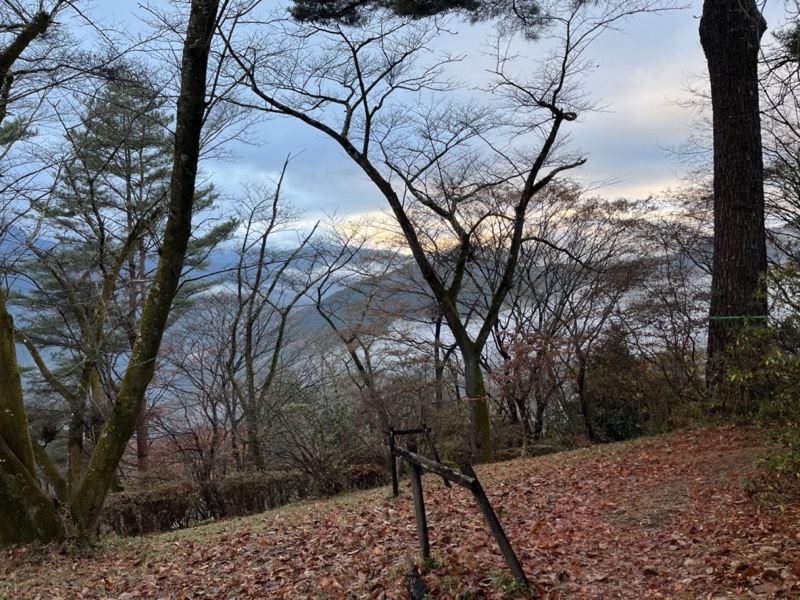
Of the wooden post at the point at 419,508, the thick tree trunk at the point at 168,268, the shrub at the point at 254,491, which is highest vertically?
the thick tree trunk at the point at 168,268

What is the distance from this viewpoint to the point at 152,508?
10.2 metres

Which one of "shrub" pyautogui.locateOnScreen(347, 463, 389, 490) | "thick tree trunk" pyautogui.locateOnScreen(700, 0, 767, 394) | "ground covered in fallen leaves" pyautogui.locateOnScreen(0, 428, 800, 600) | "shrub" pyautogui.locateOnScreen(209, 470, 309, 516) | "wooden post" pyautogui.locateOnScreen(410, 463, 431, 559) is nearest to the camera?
"ground covered in fallen leaves" pyautogui.locateOnScreen(0, 428, 800, 600)

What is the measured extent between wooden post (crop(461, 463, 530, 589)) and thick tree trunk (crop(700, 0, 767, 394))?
568 cm

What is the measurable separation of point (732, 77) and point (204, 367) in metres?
14.7

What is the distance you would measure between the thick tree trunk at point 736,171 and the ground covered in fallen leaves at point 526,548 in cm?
186

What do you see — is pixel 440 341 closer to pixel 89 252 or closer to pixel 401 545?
pixel 89 252

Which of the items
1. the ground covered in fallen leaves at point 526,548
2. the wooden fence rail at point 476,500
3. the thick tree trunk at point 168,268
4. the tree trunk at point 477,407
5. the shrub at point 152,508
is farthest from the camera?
the tree trunk at point 477,407

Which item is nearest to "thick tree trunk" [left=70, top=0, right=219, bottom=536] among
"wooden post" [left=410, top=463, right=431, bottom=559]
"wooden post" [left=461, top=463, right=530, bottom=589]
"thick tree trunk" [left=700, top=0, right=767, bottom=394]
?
"wooden post" [left=410, top=463, right=431, bottom=559]

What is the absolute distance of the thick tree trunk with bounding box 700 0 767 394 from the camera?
771cm

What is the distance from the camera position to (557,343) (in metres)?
12.6

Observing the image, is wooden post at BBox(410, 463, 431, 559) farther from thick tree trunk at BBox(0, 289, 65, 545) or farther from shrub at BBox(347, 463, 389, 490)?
shrub at BBox(347, 463, 389, 490)

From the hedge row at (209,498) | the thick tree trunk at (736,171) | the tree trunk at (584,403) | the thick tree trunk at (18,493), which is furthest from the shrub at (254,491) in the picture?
the thick tree trunk at (736,171)

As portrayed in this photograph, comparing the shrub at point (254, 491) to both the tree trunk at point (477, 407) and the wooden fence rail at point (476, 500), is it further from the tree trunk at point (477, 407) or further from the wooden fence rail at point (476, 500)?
the wooden fence rail at point (476, 500)

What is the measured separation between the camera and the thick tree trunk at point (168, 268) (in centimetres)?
612
